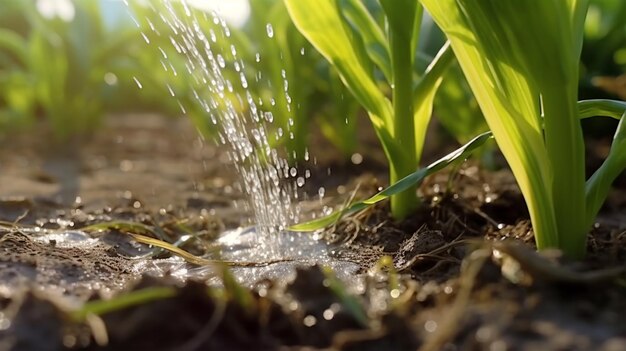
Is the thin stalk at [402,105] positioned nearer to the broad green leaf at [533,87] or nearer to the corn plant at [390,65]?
the corn plant at [390,65]

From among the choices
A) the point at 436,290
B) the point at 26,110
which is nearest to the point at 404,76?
the point at 436,290

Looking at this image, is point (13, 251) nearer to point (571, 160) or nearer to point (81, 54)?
point (571, 160)

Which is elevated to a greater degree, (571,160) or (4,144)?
(4,144)

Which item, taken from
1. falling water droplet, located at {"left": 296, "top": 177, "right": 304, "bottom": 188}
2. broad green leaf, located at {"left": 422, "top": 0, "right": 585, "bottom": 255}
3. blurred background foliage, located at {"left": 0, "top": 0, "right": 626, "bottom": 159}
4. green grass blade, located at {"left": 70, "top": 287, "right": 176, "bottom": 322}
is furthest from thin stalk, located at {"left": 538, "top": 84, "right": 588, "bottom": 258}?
falling water droplet, located at {"left": 296, "top": 177, "right": 304, "bottom": 188}

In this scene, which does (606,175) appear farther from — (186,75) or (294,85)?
(186,75)

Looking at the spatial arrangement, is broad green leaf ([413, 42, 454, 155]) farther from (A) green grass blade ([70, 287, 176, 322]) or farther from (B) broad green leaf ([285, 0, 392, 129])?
(A) green grass blade ([70, 287, 176, 322])

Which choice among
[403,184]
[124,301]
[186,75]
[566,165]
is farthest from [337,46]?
[186,75]

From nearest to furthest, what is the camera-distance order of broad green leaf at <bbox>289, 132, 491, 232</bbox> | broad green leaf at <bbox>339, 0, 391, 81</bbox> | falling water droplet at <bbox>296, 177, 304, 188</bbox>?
broad green leaf at <bbox>289, 132, 491, 232</bbox>, broad green leaf at <bbox>339, 0, 391, 81</bbox>, falling water droplet at <bbox>296, 177, 304, 188</bbox>
